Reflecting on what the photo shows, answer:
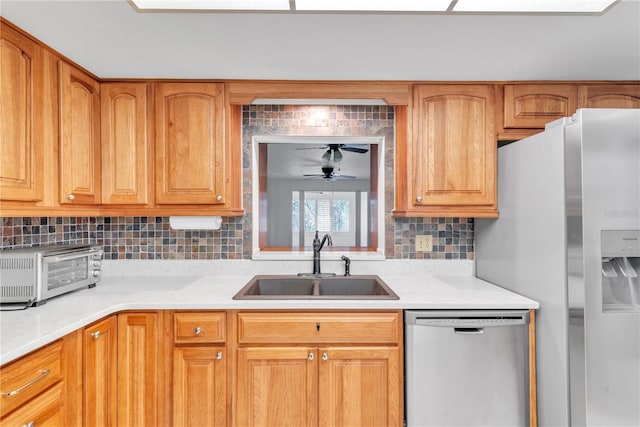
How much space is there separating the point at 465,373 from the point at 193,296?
1.41 m

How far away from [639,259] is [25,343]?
240 centimetres

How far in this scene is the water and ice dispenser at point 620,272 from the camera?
1.44 meters

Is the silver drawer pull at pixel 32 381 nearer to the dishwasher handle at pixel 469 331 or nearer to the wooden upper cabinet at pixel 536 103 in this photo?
the dishwasher handle at pixel 469 331

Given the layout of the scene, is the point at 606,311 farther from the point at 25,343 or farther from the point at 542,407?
the point at 25,343

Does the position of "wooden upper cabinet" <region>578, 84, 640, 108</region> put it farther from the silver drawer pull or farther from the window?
the window

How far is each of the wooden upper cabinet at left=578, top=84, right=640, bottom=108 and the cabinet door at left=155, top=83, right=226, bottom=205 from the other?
2107 millimetres

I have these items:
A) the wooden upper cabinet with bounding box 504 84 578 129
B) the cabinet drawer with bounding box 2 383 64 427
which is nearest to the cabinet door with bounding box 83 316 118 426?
the cabinet drawer with bounding box 2 383 64 427

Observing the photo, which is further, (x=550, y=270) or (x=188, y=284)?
(x=188, y=284)

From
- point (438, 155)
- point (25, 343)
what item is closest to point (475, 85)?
point (438, 155)

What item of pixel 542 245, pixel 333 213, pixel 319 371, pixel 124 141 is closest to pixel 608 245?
pixel 542 245

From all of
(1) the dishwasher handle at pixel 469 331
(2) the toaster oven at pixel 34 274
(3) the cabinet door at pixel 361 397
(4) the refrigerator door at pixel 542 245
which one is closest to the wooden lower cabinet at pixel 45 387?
(2) the toaster oven at pixel 34 274

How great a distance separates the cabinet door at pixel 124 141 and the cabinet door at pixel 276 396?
45.9 inches

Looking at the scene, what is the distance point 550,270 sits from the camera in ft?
5.26

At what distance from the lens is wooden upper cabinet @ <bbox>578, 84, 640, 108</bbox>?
198 centimetres
